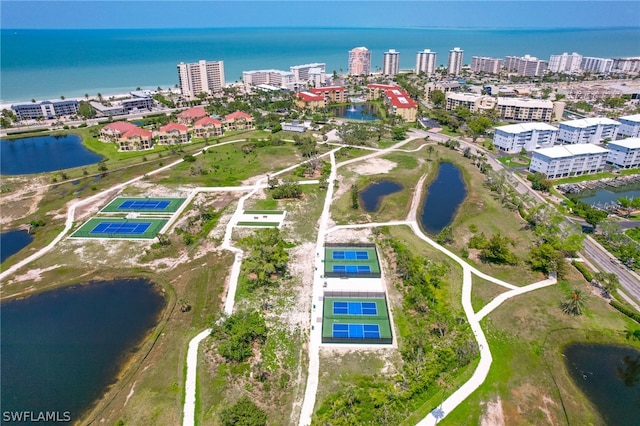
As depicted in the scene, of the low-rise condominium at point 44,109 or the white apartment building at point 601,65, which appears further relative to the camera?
the white apartment building at point 601,65

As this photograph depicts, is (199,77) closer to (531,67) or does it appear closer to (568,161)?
(568,161)

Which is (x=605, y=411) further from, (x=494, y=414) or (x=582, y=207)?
(x=582, y=207)

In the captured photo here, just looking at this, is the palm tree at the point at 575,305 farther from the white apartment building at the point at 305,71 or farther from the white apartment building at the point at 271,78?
the white apartment building at the point at 305,71

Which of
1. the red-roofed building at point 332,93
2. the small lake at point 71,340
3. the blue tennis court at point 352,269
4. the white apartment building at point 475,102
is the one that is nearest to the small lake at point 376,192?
the blue tennis court at point 352,269

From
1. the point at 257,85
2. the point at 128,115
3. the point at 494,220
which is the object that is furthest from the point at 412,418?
the point at 257,85

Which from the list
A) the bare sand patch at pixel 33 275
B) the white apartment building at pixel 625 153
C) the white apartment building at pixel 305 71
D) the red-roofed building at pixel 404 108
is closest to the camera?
the bare sand patch at pixel 33 275

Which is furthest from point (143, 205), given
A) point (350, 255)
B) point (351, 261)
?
point (351, 261)
